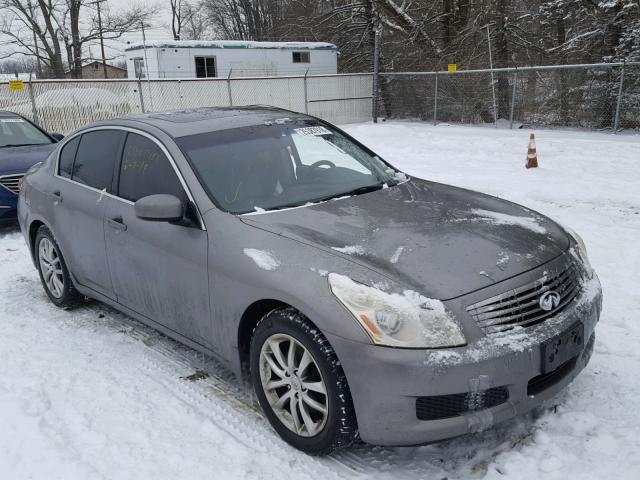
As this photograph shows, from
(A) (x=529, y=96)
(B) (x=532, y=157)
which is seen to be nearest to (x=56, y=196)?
(B) (x=532, y=157)

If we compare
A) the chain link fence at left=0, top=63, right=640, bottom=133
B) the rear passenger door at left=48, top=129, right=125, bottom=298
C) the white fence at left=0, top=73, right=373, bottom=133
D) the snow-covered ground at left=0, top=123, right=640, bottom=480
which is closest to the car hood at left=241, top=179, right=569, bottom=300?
the snow-covered ground at left=0, top=123, right=640, bottom=480

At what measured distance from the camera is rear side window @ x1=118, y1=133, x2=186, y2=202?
3.75 meters

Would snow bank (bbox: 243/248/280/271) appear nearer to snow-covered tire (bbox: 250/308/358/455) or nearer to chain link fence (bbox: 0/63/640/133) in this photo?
snow-covered tire (bbox: 250/308/358/455)

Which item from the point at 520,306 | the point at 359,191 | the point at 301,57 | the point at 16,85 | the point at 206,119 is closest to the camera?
the point at 520,306

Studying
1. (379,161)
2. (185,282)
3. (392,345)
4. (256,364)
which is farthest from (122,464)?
(379,161)

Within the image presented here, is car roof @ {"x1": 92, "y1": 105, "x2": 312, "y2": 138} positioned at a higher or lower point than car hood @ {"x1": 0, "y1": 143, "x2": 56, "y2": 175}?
higher

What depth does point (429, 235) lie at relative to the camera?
314cm

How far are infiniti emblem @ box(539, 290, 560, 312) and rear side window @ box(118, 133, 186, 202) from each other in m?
2.10

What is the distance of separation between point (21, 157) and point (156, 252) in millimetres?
5636

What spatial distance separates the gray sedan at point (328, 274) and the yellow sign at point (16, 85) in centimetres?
1297

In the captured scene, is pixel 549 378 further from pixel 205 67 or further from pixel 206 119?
pixel 205 67

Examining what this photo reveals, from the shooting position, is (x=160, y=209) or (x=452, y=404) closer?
(x=452, y=404)

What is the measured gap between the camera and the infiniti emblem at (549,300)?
283 cm

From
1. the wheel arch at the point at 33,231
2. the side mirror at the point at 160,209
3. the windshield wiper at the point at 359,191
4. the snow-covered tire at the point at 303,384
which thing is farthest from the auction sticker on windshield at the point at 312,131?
the wheel arch at the point at 33,231
